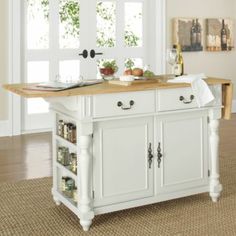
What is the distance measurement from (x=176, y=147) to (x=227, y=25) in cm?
457

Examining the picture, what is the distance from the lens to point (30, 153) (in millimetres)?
5086

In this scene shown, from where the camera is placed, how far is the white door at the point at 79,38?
20.2ft

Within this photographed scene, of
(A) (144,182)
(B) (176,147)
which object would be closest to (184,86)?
(B) (176,147)

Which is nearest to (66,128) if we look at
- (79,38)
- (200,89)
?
(200,89)

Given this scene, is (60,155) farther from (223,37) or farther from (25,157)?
(223,37)

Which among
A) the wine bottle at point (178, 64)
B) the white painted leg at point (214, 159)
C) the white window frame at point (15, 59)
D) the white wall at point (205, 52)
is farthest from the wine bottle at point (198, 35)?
the white painted leg at point (214, 159)

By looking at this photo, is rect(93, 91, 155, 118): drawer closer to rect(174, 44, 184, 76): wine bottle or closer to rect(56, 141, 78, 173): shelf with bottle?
rect(56, 141, 78, 173): shelf with bottle

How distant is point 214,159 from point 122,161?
72 centimetres

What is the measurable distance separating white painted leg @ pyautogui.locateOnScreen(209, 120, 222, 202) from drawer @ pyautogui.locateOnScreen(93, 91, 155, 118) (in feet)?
1.73

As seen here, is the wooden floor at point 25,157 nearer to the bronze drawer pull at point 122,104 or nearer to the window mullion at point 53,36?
the window mullion at point 53,36

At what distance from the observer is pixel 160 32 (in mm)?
6863

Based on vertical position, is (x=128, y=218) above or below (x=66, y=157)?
below

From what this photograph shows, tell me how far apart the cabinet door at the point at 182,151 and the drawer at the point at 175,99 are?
2.8 inches

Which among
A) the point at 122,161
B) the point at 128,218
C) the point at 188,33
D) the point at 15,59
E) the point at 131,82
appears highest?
the point at 188,33
